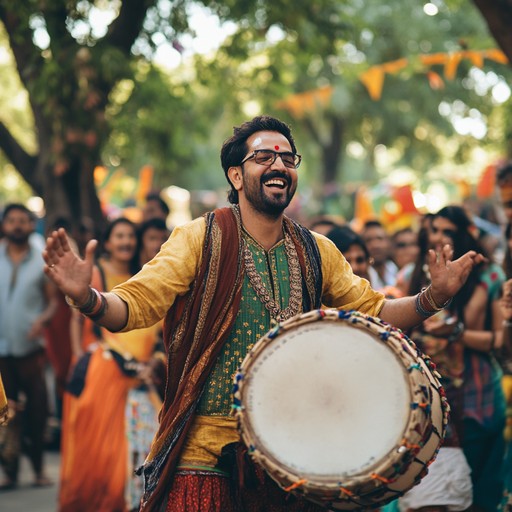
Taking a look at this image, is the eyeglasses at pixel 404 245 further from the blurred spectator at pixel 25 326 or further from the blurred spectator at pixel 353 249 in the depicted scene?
the blurred spectator at pixel 25 326

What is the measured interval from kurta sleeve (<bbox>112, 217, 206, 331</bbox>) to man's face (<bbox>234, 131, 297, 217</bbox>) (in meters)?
0.24

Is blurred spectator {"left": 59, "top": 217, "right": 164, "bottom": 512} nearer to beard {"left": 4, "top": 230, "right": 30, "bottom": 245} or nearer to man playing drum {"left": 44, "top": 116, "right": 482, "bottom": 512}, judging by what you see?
beard {"left": 4, "top": 230, "right": 30, "bottom": 245}

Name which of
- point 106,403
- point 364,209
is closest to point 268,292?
point 106,403

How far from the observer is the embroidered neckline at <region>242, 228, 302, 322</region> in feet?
14.0

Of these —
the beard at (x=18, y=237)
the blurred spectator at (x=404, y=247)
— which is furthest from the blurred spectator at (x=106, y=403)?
the blurred spectator at (x=404, y=247)

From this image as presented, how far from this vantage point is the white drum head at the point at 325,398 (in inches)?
147

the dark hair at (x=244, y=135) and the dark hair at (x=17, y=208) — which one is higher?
the dark hair at (x=17, y=208)

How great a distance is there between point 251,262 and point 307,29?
9744 millimetres

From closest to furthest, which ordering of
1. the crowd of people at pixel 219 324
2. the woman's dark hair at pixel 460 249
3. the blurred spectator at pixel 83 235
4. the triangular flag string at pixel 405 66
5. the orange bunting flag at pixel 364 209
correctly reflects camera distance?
the crowd of people at pixel 219 324 → the woman's dark hair at pixel 460 249 → the blurred spectator at pixel 83 235 → the triangular flag string at pixel 405 66 → the orange bunting flag at pixel 364 209

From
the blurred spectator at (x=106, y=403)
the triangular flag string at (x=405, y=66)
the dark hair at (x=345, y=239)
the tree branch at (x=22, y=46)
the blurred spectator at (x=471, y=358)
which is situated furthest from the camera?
the triangular flag string at (x=405, y=66)

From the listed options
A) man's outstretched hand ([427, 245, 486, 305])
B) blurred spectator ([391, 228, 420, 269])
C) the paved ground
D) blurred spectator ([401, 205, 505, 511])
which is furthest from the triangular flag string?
the paved ground

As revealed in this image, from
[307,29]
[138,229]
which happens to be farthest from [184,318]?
[307,29]

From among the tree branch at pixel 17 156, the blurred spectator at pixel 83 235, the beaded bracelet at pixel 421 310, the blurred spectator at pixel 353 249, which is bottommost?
the beaded bracelet at pixel 421 310

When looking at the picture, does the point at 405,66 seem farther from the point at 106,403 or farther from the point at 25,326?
the point at 106,403
